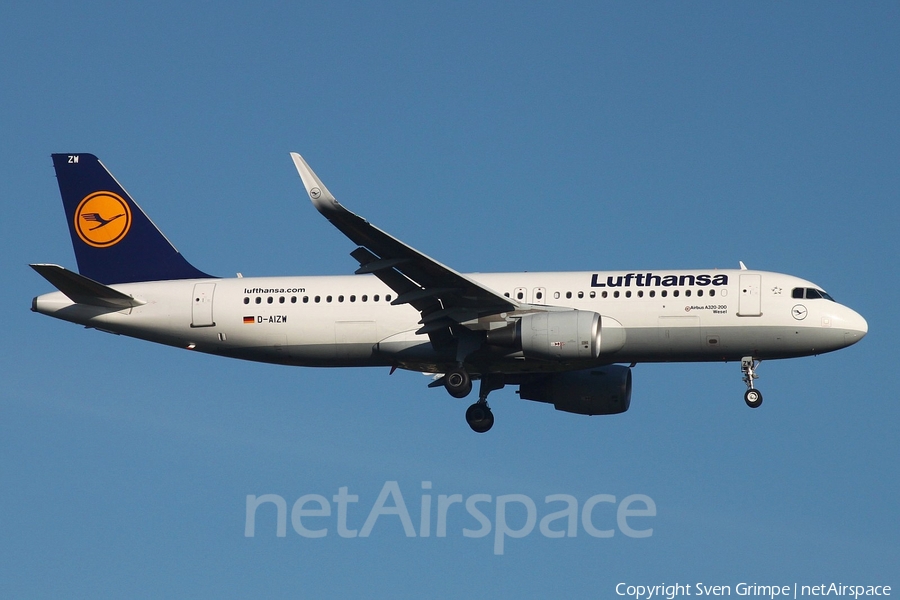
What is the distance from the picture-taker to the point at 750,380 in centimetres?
4106

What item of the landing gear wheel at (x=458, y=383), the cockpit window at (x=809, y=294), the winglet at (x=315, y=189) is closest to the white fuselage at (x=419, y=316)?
the cockpit window at (x=809, y=294)

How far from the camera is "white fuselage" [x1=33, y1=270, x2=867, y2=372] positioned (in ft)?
132

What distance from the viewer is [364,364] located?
43.0 m

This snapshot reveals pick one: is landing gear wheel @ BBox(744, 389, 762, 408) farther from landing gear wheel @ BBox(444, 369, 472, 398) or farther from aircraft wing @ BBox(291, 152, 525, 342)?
landing gear wheel @ BBox(444, 369, 472, 398)

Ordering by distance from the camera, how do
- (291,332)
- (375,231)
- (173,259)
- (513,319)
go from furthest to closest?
(173,259) → (291,332) → (513,319) → (375,231)

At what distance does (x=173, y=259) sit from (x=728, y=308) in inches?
741

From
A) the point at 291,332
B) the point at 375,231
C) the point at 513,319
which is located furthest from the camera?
the point at 291,332

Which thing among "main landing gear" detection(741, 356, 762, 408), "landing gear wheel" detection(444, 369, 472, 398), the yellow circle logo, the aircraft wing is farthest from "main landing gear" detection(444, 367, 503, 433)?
the yellow circle logo

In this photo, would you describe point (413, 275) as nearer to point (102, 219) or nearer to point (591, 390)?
point (591, 390)

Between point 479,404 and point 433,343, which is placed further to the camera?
point 479,404

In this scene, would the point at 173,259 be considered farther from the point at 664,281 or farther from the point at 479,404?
the point at 664,281

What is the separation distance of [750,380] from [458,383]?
354 inches

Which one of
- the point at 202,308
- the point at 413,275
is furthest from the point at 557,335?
the point at 202,308

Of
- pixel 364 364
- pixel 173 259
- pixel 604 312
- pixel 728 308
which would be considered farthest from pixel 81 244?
pixel 728 308
